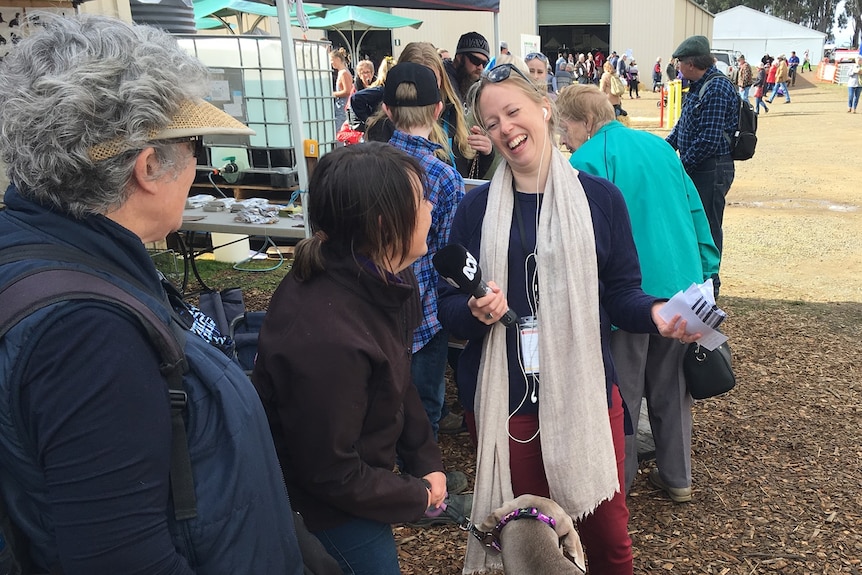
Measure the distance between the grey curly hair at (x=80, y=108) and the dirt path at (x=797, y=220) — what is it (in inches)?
252

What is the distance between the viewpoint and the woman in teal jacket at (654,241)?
9.88ft

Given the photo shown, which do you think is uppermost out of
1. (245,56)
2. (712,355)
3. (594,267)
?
(245,56)

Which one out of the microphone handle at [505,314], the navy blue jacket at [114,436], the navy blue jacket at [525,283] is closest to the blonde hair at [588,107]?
the navy blue jacket at [525,283]

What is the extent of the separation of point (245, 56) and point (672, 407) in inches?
193

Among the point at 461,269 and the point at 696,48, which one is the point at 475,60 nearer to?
the point at 696,48

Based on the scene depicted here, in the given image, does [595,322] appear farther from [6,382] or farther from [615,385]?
[6,382]

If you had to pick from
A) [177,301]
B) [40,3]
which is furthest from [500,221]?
[40,3]

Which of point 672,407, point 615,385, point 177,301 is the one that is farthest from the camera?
point 672,407

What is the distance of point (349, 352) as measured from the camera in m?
1.50

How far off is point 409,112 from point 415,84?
0.14 m

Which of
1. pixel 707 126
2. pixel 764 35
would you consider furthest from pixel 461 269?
pixel 764 35

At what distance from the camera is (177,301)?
1487mm

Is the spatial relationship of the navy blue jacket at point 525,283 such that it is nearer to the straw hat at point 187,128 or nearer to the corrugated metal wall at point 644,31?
the straw hat at point 187,128

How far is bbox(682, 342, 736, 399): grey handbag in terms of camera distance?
316 centimetres
